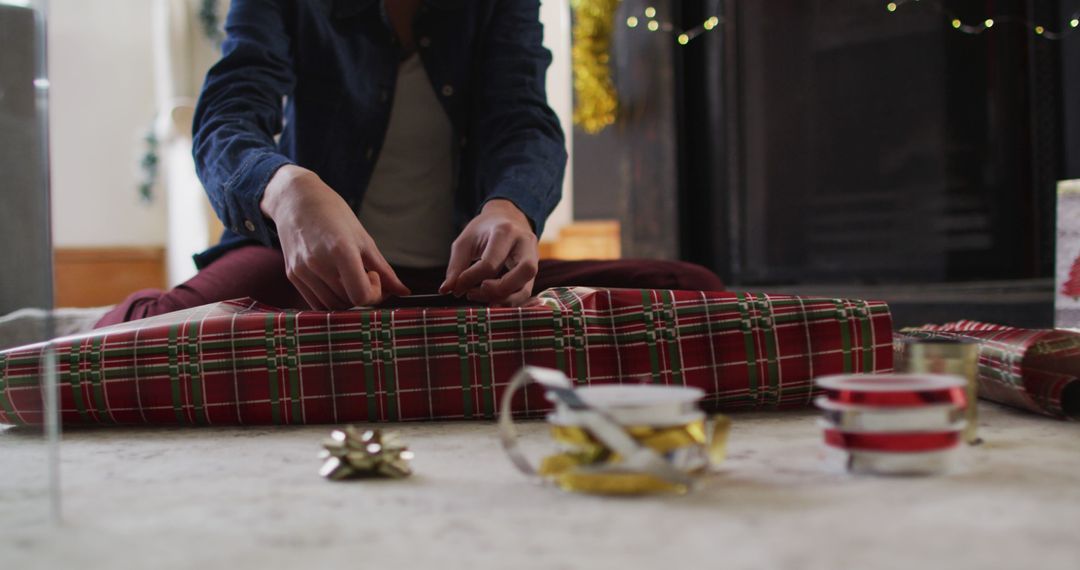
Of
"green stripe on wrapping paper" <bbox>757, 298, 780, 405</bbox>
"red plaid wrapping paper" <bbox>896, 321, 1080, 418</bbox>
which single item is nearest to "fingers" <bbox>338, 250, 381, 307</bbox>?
"green stripe on wrapping paper" <bbox>757, 298, 780, 405</bbox>

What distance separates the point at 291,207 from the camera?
0.80 m

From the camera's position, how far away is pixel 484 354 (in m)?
0.79

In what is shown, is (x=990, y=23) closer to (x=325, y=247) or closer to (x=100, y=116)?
(x=325, y=247)

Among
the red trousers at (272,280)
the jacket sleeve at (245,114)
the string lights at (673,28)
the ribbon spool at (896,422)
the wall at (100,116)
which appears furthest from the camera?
the wall at (100,116)

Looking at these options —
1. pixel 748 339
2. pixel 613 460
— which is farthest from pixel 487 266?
pixel 613 460

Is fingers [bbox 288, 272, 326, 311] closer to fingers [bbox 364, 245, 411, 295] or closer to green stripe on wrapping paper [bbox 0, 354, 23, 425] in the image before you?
fingers [bbox 364, 245, 411, 295]

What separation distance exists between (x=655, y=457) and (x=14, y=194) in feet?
1.31

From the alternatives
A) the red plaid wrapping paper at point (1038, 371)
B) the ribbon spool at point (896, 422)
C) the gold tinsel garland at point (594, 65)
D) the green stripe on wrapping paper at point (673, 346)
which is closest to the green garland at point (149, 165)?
the gold tinsel garland at point (594, 65)

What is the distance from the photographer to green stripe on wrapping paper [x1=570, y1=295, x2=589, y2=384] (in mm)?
799

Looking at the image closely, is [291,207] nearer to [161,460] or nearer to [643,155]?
[161,460]

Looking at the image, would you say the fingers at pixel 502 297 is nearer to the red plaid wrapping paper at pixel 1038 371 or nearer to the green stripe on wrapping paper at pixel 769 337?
the green stripe on wrapping paper at pixel 769 337

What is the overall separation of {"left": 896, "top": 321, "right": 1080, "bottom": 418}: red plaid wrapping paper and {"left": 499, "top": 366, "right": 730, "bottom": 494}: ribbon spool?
1.40 feet

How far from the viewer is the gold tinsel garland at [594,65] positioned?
2229 millimetres

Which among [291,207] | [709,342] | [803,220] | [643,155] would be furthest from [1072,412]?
[643,155]
